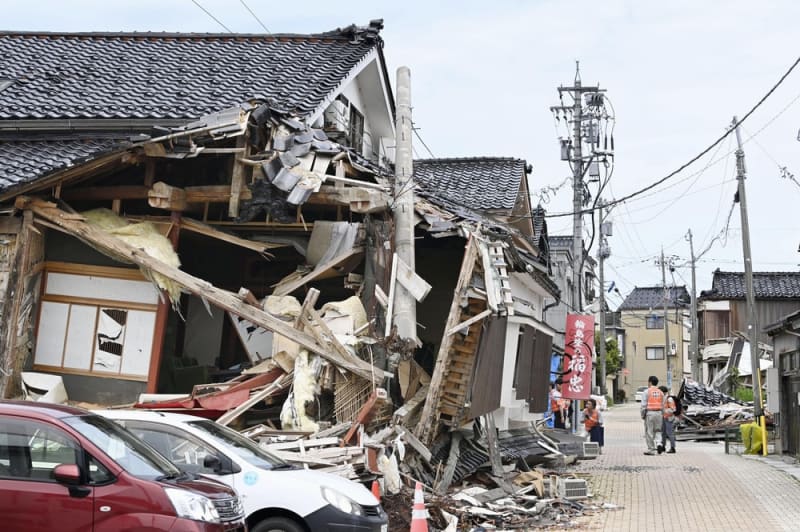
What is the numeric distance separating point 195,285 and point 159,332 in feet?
4.59

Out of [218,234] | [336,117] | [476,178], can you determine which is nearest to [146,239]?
[218,234]

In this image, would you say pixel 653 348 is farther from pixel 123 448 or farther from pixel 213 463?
pixel 123 448

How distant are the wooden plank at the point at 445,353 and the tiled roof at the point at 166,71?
5.12 meters

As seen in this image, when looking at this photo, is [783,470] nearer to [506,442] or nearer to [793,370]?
[793,370]

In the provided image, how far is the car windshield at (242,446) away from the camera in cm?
971

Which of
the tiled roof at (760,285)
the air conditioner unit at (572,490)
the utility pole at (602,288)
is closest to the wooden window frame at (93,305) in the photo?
the air conditioner unit at (572,490)

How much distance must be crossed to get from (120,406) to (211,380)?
2.02m

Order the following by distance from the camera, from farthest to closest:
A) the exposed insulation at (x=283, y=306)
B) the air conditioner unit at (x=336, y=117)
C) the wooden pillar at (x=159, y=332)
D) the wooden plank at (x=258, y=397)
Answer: the air conditioner unit at (x=336, y=117), the wooden pillar at (x=159, y=332), the exposed insulation at (x=283, y=306), the wooden plank at (x=258, y=397)

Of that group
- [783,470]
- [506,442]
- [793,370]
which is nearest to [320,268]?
[506,442]

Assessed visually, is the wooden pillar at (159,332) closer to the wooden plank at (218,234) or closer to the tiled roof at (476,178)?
the wooden plank at (218,234)

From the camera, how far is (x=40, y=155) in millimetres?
15641

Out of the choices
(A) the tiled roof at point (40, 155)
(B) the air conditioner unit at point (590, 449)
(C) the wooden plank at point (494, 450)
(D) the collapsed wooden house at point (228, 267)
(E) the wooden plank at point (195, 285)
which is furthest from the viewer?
(B) the air conditioner unit at point (590, 449)

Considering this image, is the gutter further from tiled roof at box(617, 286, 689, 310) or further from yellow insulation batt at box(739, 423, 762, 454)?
tiled roof at box(617, 286, 689, 310)

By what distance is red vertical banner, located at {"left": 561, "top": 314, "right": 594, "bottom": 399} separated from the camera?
2586 centimetres
